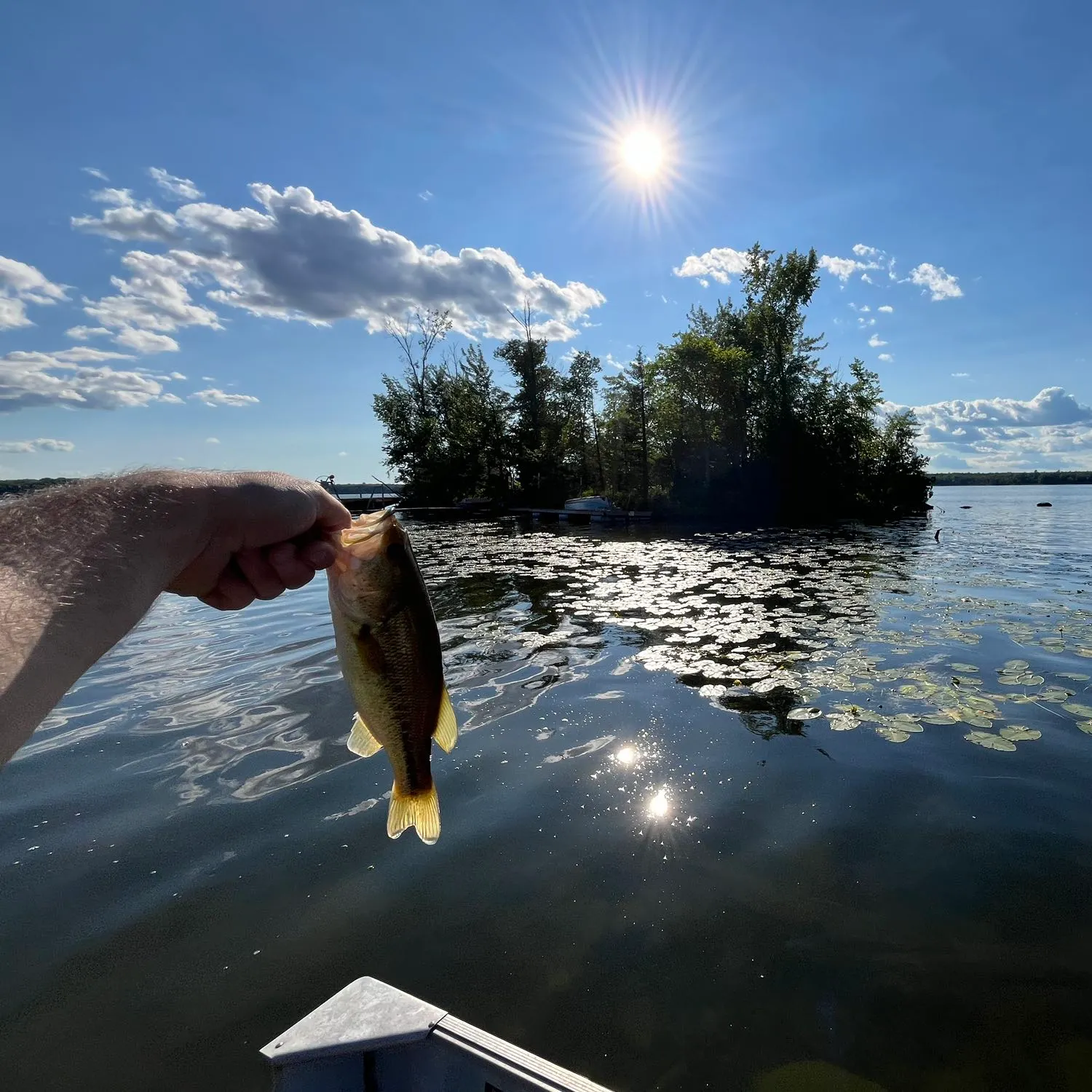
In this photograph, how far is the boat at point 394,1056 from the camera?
2.04 meters

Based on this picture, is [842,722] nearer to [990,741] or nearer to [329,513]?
[990,741]

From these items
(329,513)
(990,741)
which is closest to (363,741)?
(329,513)

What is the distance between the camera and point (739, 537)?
2634 cm

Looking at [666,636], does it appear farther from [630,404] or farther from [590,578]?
[630,404]

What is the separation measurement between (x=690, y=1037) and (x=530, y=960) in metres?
0.87

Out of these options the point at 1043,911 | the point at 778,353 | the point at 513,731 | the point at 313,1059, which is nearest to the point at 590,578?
the point at 513,731

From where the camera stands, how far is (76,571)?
1439 mm

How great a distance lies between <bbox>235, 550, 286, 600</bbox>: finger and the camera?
2197mm

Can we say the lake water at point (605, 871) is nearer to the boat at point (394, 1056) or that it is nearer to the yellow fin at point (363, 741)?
the boat at point (394, 1056)

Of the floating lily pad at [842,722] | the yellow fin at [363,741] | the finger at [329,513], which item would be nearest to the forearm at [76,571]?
the finger at [329,513]

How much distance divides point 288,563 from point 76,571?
2.48 ft

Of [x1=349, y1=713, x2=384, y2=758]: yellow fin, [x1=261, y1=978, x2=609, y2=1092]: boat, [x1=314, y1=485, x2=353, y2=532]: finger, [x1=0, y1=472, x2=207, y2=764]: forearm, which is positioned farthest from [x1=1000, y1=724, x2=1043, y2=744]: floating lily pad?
[x1=0, y1=472, x2=207, y2=764]: forearm

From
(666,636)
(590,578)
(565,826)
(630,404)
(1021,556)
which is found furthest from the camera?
(630,404)

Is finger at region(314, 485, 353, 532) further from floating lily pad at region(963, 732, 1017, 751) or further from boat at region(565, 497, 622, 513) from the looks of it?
boat at region(565, 497, 622, 513)
